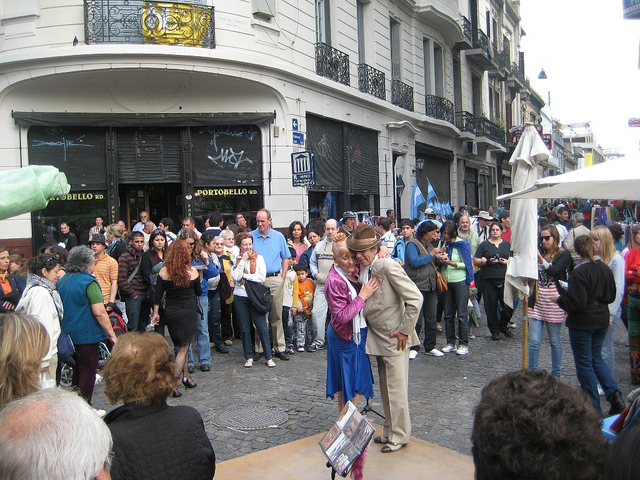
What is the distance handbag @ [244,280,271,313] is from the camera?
785cm

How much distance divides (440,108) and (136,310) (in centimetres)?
1826

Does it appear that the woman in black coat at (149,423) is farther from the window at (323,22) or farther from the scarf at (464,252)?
A: the window at (323,22)

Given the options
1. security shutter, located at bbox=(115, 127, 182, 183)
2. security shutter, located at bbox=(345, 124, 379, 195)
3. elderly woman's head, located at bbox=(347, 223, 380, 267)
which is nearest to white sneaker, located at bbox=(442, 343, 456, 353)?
elderly woman's head, located at bbox=(347, 223, 380, 267)

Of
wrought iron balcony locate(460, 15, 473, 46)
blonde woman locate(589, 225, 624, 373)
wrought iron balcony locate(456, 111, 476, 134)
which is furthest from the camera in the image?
wrought iron balcony locate(456, 111, 476, 134)

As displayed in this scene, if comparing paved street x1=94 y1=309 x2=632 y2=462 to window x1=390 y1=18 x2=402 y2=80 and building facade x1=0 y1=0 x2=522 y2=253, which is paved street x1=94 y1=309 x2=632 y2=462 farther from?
window x1=390 y1=18 x2=402 y2=80

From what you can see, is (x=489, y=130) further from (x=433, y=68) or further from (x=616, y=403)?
(x=616, y=403)

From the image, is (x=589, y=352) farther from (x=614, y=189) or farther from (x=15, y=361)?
(x=15, y=361)

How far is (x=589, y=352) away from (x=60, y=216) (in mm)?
11885

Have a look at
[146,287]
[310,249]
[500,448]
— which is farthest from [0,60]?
[500,448]

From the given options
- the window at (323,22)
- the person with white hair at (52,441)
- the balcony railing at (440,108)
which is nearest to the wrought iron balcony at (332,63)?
the window at (323,22)

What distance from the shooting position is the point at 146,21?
12.6 meters

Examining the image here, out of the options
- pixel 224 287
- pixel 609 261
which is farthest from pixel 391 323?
pixel 224 287

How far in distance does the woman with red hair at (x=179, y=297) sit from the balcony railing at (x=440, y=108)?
18115 mm

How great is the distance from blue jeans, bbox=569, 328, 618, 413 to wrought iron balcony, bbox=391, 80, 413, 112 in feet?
51.0
